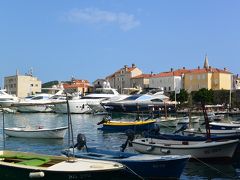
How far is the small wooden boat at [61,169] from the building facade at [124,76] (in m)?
144

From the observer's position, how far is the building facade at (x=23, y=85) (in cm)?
17138

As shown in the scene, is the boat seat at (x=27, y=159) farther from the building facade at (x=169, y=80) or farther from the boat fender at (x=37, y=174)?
the building facade at (x=169, y=80)

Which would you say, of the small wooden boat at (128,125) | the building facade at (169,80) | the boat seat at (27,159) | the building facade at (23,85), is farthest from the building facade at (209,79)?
the boat seat at (27,159)

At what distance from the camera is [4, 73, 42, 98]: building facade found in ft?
562

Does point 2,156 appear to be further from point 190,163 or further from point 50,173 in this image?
point 190,163

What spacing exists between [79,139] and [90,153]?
1.64 metres

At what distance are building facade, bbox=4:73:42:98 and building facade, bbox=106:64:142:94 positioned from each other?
30.2 metres

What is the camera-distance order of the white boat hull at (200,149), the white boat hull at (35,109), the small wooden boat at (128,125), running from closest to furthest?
the white boat hull at (200,149) → the small wooden boat at (128,125) → the white boat hull at (35,109)

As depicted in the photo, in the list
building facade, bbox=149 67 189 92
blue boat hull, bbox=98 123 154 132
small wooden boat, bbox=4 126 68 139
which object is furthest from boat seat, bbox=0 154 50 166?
building facade, bbox=149 67 189 92

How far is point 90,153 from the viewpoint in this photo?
64.2 feet

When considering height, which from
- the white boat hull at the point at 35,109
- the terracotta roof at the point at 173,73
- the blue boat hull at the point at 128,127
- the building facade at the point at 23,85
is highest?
the terracotta roof at the point at 173,73

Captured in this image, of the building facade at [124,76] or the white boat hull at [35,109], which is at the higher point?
the building facade at [124,76]

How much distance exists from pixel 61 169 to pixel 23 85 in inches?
6402

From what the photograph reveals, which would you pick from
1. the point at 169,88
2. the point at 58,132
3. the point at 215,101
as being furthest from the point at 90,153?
the point at 169,88
